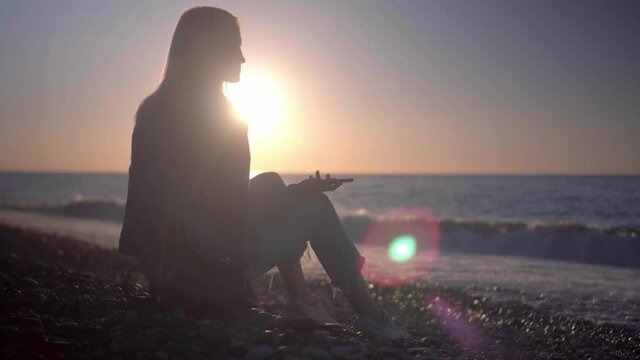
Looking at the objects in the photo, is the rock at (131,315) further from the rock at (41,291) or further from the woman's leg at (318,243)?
the rock at (41,291)

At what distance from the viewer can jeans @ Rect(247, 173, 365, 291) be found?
4.21m

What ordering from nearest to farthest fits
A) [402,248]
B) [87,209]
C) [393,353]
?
[393,353] < [402,248] < [87,209]

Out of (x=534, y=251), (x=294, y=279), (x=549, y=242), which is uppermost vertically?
(x=294, y=279)

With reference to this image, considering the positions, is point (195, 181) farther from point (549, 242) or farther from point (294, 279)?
point (549, 242)

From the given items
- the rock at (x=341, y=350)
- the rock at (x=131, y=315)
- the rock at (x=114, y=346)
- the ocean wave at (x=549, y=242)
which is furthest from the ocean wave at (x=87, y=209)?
the rock at (x=341, y=350)

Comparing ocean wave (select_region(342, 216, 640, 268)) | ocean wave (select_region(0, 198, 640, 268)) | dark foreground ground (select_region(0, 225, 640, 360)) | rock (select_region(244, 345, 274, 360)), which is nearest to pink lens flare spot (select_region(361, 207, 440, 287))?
ocean wave (select_region(0, 198, 640, 268))

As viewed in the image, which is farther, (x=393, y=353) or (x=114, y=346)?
(x=393, y=353)

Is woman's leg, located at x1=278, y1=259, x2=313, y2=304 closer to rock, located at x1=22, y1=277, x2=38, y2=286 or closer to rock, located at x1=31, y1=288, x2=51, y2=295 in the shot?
rock, located at x1=31, y1=288, x2=51, y2=295

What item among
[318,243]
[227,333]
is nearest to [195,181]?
[227,333]

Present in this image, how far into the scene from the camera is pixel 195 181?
3.73 metres

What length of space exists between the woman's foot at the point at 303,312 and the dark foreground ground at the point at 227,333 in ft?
0.70

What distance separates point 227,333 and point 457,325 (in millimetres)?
3850

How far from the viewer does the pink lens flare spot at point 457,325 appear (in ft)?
19.3

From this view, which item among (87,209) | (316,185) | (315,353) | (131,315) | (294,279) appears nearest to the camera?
(315,353)
